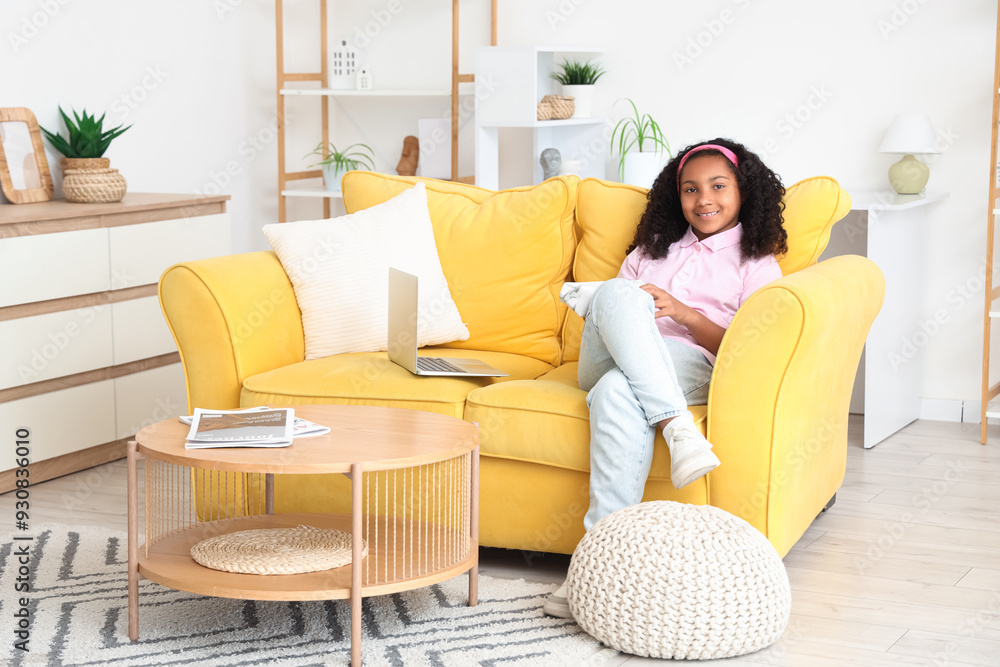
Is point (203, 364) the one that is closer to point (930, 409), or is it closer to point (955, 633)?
point (955, 633)

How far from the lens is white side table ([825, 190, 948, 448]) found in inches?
140

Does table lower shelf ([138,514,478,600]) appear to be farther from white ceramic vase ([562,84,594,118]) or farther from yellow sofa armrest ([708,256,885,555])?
white ceramic vase ([562,84,594,118])

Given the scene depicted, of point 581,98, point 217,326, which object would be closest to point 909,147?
point 581,98

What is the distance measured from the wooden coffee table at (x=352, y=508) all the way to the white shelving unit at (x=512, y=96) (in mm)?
1860

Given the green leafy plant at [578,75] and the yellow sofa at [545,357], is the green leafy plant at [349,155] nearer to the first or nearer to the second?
the green leafy plant at [578,75]

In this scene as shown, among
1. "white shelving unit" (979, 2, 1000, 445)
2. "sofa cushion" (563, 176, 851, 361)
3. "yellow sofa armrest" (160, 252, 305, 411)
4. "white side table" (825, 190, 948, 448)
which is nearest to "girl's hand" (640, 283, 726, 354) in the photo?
"sofa cushion" (563, 176, 851, 361)

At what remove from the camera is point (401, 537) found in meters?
2.28

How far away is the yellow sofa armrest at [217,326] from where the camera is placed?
259cm

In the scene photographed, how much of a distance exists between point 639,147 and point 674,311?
1.92 m

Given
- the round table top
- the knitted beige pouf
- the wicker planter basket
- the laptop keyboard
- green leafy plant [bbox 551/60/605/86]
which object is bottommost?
the knitted beige pouf

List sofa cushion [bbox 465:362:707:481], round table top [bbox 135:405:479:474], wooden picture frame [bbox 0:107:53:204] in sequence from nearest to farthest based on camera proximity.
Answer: round table top [bbox 135:405:479:474]
sofa cushion [bbox 465:362:707:481]
wooden picture frame [bbox 0:107:53:204]

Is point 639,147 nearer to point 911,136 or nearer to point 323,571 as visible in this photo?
point 911,136

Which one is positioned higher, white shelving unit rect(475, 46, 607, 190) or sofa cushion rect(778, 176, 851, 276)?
white shelving unit rect(475, 46, 607, 190)
